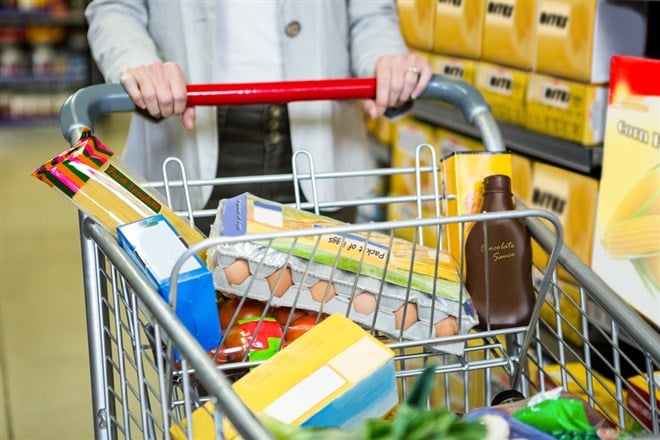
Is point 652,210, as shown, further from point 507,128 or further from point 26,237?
point 26,237

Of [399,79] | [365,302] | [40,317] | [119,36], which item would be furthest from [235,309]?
[40,317]

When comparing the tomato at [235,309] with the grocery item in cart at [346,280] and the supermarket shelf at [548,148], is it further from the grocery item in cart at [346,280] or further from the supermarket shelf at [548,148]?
the supermarket shelf at [548,148]

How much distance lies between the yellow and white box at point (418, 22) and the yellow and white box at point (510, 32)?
14.6 inches

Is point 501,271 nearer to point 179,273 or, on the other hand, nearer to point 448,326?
point 448,326

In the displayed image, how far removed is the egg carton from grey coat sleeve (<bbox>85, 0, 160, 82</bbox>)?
1.85 feet

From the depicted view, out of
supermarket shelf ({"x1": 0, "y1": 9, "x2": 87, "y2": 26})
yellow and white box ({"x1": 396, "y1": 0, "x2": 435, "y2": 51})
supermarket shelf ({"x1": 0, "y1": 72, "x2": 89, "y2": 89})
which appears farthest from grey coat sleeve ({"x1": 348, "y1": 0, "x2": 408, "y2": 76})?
supermarket shelf ({"x1": 0, "y1": 72, "x2": 89, "y2": 89})

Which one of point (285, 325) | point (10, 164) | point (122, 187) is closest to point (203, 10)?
point (122, 187)

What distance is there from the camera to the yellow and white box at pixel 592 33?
220 centimetres

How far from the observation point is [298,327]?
1.21 m

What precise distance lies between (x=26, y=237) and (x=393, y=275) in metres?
4.26

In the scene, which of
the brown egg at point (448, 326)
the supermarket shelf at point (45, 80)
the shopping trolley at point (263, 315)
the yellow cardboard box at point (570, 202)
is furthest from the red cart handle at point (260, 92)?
the supermarket shelf at point (45, 80)

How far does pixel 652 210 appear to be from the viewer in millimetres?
1747

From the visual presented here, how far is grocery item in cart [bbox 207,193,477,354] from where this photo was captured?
1160 millimetres

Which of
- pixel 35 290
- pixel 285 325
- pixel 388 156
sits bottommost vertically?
pixel 35 290
